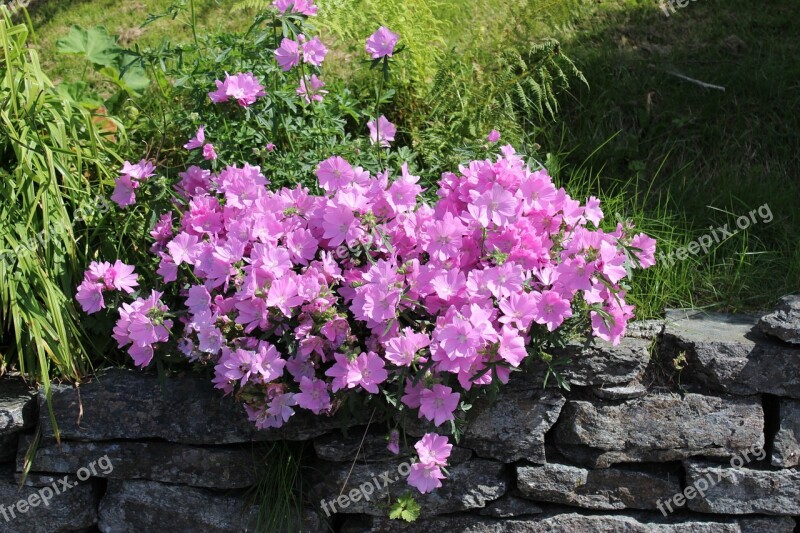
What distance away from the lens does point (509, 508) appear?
9.74 ft

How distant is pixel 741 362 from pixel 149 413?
214cm

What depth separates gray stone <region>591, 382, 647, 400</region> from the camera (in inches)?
113

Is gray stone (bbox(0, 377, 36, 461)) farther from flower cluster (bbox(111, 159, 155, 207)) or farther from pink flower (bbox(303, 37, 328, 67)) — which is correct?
pink flower (bbox(303, 37, 328, 67))

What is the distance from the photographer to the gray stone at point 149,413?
2.88m

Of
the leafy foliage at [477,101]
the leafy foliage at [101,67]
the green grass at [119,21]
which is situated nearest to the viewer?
the leafy foliage at [477,101]

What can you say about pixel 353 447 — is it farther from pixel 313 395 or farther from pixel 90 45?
pixel 90 45

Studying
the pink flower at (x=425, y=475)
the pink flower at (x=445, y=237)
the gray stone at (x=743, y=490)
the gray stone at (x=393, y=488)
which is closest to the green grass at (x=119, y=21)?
the pink flower at (x=445, y=237)

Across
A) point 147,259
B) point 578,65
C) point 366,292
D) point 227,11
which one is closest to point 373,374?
point 366,292

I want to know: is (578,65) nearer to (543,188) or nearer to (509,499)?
(543,188)

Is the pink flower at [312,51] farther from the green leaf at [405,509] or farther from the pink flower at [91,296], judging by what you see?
the green leaf at [405,509]

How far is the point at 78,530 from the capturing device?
10.3 ft

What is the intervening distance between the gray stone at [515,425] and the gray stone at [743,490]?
0.57 metres

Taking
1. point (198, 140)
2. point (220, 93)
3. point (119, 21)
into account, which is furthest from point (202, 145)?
point (119, 21)

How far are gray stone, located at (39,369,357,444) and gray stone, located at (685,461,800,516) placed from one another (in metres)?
1.41
